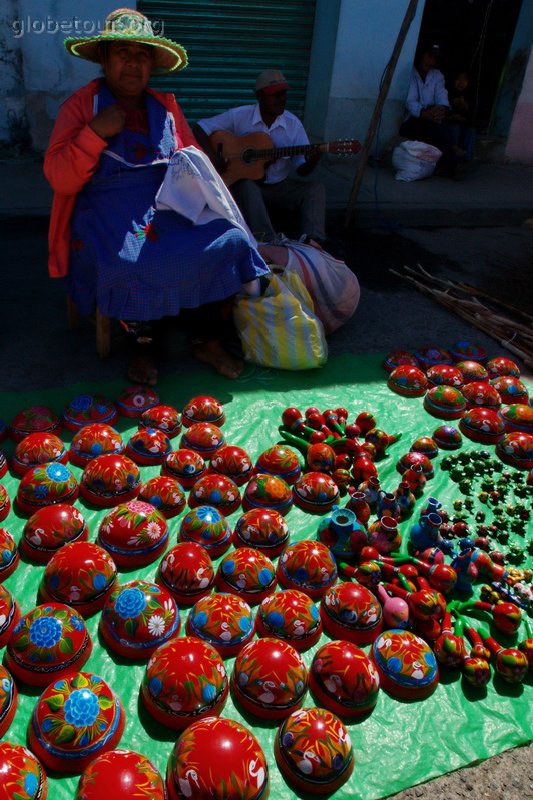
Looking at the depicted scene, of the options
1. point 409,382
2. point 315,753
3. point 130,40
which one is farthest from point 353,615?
point 130,40

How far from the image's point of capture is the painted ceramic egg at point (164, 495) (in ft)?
8.41

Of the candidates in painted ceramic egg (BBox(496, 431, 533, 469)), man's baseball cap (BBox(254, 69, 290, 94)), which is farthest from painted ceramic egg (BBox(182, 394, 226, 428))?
man's baseball cap (BBox(254, 69, 290, 94))

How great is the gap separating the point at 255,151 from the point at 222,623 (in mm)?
3769

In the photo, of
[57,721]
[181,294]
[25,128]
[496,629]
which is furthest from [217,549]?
[25,128]

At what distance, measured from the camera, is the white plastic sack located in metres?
7.68

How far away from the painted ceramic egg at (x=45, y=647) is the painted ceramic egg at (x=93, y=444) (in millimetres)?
900

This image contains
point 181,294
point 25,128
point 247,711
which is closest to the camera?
point 247,711

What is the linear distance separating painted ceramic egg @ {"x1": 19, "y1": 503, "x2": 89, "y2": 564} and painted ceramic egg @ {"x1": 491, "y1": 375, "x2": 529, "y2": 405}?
2.38 m

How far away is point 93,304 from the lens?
3566mm

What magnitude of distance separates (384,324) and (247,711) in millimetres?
3041

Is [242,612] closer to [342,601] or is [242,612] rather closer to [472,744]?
[342,601]

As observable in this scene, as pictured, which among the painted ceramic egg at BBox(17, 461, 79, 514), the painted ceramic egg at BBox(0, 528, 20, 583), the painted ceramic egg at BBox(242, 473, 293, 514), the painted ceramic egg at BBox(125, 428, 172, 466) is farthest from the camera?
the painted ceramic egg at BBox(125, 428, 172, 466)

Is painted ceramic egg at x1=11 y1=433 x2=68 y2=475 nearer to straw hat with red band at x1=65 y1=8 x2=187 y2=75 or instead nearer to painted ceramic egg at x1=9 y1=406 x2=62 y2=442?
painted ceramic egg at x1=9 y1=406 x2=62 y2=442

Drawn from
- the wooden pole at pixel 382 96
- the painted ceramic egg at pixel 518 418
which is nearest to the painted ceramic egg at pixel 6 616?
the painted ceramic egg at pixel 518 418
